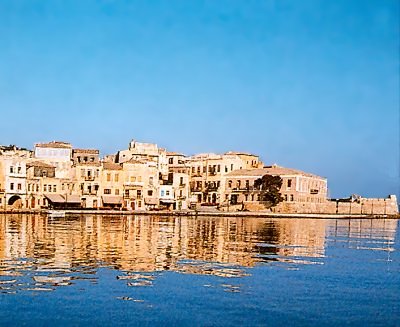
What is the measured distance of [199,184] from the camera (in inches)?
3971

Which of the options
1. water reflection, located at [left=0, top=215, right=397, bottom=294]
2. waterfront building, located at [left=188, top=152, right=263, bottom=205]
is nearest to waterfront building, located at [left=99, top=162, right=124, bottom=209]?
waterfront building, located at [left=188, top=152, right=263, bottom=205]

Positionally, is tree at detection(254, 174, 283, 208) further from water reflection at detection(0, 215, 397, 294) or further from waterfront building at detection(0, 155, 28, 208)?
water reflection at detection(0, 215, 397, 294)

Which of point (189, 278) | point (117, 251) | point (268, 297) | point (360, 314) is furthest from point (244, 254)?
point (360, 314)

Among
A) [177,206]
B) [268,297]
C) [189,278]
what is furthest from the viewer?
[177,206]

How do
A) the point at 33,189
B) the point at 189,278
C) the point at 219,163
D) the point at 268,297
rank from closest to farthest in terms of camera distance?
the point at 268,297
the point at 189,278
the point at 33,189
the point at 219,163

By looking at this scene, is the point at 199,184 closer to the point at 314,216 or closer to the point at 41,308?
the point at 314,216

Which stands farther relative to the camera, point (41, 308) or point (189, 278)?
point (189, 278)

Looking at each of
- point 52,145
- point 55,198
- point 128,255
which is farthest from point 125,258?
point 52,145

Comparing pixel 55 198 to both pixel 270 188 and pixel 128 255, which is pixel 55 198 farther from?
pixel 128 255

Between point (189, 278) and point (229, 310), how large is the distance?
4.44 meters

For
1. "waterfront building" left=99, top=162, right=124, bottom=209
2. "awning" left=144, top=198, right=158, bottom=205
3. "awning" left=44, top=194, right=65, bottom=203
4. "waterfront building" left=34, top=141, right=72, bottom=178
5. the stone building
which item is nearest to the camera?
"awning" left=44, top=194, right=65, bottom=203

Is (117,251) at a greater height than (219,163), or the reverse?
(219,163)

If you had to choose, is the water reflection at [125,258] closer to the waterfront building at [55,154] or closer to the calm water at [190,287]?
the calm water at [190,287]

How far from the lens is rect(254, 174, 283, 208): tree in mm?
92250
